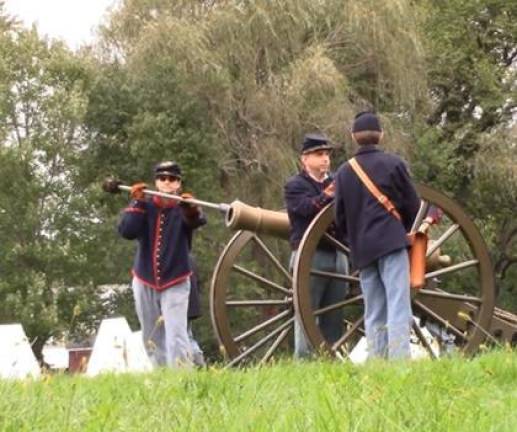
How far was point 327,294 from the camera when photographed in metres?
7.54

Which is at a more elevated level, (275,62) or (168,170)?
(275,62)

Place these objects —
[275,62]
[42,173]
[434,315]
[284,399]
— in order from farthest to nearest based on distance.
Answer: [42,173]
[275,62]
[434,315]
[284,399]

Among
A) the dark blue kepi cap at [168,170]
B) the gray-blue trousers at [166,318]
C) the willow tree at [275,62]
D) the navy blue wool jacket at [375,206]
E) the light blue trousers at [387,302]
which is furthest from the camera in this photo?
the willow tree at [275,62]

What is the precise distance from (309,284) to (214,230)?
62.2ft

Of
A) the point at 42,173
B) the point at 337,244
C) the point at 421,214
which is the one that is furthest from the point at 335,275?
the point at 42,173

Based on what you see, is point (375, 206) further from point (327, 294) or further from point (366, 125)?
point (327, 294)

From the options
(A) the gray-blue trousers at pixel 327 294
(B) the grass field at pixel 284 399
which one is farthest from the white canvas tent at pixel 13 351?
(B) the grass field at pixel 284 399

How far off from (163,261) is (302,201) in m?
1.10

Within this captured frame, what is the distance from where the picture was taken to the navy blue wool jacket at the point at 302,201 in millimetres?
7273

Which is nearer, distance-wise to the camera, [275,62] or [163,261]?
[163,261]

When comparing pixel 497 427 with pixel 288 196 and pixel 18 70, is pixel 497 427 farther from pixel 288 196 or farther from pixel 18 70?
pixel 18 70

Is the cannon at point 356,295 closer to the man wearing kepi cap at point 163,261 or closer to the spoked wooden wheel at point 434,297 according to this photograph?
the spoked wooden wheel at point 434,297

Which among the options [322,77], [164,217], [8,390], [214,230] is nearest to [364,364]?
[8,390]

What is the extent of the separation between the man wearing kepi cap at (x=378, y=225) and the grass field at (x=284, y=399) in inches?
64.8
